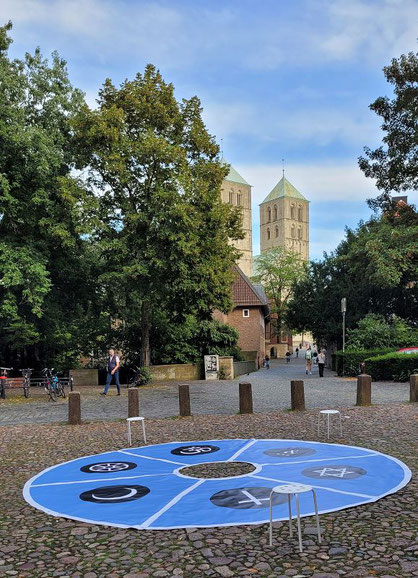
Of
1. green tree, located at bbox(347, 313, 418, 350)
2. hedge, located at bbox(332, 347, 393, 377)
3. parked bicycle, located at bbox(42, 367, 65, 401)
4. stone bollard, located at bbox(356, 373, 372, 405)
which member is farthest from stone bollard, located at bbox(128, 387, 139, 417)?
green tree, located at bbox(347, 313, 418, 350)

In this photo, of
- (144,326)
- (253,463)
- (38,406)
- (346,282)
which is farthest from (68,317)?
(346,282)

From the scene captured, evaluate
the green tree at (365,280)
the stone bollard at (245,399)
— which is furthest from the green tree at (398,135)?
the stone bollard at (245,399)

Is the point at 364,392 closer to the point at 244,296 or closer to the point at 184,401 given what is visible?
the point at 184,401

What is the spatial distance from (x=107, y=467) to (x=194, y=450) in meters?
1.69

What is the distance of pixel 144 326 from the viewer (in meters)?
26.9

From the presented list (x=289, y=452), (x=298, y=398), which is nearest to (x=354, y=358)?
(x=298, y=398)

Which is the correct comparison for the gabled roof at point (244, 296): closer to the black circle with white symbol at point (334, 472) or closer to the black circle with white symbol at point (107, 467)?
the black circle with white symbol at point (107, 467)

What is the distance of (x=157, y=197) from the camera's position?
23.0 meters

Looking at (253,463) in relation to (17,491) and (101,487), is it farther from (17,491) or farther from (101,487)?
(17,491)

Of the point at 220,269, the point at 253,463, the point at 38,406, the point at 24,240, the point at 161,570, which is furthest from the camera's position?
the point at 220,269

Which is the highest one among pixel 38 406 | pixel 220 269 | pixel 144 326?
pixel 220 269

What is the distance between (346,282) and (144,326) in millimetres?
23263

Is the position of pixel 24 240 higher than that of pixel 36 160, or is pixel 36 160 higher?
pixel 36 160

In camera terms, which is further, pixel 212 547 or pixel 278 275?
pixel 278 275
